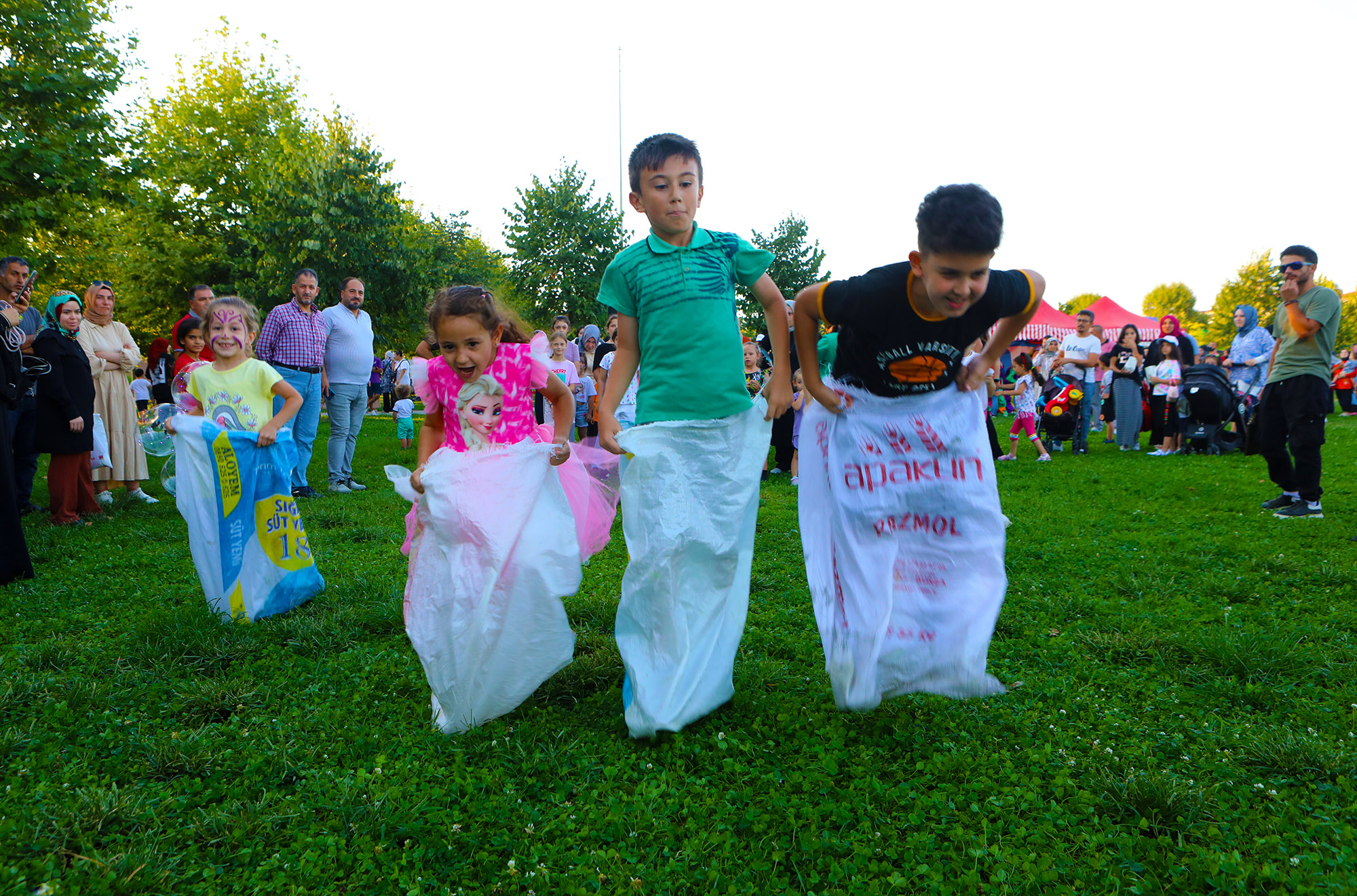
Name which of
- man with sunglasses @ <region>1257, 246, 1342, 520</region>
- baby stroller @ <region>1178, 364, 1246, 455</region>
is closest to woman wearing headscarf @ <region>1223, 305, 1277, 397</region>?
baby stroller @ <region>1178, 364, 1246, 455</region>

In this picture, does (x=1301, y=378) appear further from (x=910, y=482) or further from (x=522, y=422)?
(x=522, y=422)

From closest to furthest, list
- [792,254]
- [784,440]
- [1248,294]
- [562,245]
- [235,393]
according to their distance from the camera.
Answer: [235,393] < [784,440] < [562,245] < [792,254] < [1248,294]

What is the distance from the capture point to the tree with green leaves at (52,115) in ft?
36.2

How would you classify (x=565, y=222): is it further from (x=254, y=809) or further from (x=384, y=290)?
(x=254, y=809)

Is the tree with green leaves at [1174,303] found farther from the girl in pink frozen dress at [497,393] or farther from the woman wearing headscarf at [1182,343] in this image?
the girl in pink frozen dress at [497,393]

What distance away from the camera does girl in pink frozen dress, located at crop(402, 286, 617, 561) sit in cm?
283

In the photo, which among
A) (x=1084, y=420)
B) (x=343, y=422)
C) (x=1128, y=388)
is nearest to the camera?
(x=343, y=422)

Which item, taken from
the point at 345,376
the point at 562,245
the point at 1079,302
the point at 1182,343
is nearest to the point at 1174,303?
the point at 1079,302

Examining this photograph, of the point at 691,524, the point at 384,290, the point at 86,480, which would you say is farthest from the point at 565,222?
the point at 691,524

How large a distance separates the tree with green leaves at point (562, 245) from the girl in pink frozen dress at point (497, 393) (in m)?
27.6

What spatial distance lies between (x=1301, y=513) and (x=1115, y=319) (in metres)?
38.9

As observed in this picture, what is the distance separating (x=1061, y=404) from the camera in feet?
37.6

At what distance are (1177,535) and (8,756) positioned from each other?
20.9ft

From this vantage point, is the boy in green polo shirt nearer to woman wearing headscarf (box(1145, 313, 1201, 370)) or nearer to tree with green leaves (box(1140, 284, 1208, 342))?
woman wearing headscarf (box(1145, 313, 1201, 370))
